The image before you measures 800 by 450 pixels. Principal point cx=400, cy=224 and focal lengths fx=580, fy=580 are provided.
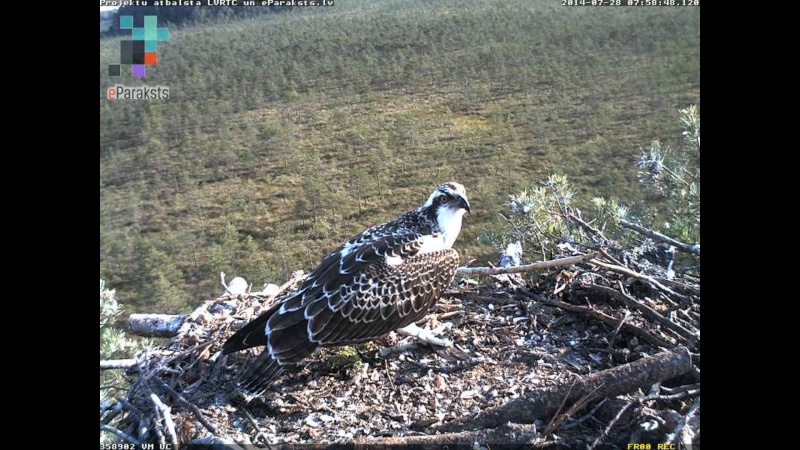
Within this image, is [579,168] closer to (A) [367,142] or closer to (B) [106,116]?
(A) [367,142]

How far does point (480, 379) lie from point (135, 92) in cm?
321

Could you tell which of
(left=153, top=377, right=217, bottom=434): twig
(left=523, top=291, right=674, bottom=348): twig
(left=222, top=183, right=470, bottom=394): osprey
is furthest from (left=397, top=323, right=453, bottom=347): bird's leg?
(left=153, top=377, right=217, bottom=434): twig

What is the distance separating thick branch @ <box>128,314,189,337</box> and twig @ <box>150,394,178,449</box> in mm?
958

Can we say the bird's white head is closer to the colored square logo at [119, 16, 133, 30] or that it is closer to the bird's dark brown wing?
the bird's dark brown wing

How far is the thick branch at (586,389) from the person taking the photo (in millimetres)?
3494

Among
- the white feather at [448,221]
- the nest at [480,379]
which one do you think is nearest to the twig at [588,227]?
the nest at [480,379]

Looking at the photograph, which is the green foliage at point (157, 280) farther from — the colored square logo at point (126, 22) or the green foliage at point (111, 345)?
the colored square logo at point (126, 22)

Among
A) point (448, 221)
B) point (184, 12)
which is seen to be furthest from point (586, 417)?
point (184, 12)

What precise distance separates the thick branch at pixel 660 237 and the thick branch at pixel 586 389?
41.7 inches

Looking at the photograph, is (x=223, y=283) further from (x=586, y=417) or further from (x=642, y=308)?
(x=642, y=308)

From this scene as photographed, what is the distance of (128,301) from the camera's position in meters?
4.86

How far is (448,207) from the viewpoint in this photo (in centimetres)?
415

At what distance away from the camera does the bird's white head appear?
13.4ft
